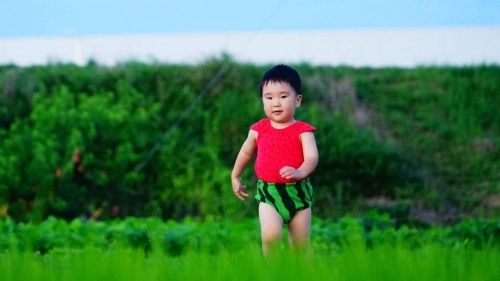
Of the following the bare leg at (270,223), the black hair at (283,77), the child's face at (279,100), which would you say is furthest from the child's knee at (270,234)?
the black hair at (283,77)

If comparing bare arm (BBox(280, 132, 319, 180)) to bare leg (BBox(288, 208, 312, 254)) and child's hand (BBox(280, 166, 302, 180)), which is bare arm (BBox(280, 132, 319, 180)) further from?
bare leg (BBox(288, 208, 312, 254))

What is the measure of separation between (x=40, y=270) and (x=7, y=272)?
0.08 m

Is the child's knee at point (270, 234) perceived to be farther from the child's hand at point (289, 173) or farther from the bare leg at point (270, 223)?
the child's hand at point (289, 173)

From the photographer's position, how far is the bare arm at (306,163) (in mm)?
3391

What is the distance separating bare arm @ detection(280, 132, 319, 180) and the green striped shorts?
12 centimetres

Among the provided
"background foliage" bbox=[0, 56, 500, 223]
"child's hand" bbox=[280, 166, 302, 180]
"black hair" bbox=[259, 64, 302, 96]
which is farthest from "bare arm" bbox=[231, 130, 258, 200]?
"background foliage" bbox=[0, 56, 500, 223]

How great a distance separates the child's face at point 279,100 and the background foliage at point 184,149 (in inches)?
239

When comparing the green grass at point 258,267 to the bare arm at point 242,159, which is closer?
the green grass at point 258,267

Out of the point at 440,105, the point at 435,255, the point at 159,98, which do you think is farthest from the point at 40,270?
the point at 440,105

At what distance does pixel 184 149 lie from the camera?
11102mm

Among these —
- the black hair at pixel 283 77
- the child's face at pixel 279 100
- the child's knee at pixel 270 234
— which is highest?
the black hair at pixel 283 77

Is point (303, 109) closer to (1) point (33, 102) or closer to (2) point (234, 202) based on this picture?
(2) point (234, 202)

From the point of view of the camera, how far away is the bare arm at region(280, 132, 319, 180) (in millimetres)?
3391

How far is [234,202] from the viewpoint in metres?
10.4
